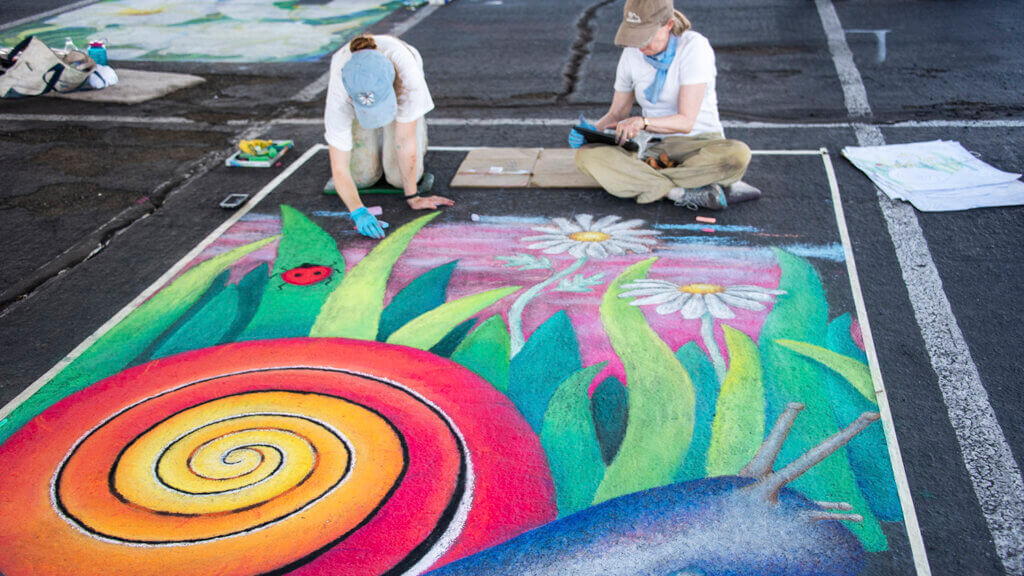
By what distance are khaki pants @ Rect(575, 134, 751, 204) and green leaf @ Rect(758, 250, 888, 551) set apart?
62cm

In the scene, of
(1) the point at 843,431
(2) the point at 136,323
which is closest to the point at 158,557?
(2) the point at 136,323

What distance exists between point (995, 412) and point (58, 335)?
348 cm

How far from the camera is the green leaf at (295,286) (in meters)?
2.90

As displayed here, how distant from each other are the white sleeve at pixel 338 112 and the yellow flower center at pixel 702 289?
5.64 ft

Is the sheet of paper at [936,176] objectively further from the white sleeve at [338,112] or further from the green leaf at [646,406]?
the white sleeve at [338,112]

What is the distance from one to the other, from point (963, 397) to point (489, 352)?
1.62 metres

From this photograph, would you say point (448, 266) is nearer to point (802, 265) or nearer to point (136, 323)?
point (136, 323)

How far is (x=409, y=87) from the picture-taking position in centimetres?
346

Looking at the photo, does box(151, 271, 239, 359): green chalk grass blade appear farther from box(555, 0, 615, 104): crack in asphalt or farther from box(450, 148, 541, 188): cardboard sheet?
box(555, 0, 615, 104): crack in asphalt

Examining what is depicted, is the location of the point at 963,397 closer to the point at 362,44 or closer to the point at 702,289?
the point at 702,289

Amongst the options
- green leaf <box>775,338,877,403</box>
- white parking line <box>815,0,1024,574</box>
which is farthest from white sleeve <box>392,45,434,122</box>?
white parking line <box>815,0,1024,574</box>

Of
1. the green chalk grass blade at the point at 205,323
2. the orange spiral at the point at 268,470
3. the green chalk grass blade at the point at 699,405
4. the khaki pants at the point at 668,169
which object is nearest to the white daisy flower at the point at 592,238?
the khaki pants at the point at 668,169

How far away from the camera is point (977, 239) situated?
326 cm

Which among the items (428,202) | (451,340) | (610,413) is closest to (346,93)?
(428,202)
